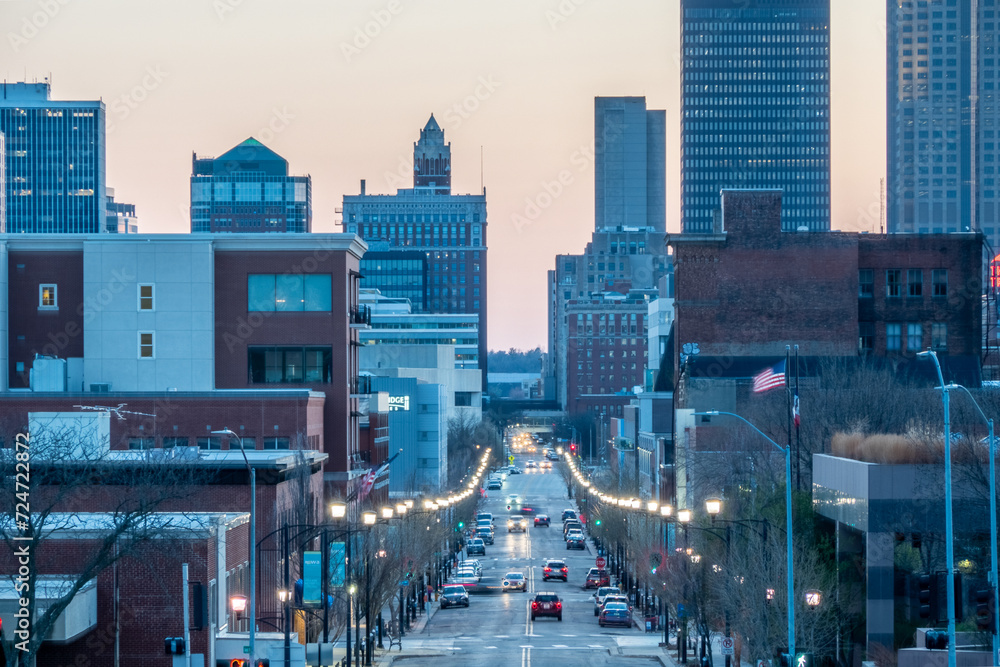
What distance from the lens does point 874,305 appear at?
9994 cm

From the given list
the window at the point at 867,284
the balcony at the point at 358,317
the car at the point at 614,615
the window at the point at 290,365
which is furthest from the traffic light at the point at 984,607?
the window at the point at 867,284

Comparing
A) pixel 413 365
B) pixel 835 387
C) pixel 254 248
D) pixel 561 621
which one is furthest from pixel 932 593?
pixel 413 365

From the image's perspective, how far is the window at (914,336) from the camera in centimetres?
10000

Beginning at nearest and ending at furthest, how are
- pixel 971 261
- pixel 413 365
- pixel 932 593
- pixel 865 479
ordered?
1. pixel 932 593
2. pixel 865 479
3. pixel 971 261
4. pixel 413 365

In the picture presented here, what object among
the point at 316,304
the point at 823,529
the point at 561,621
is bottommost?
the point at 561,621

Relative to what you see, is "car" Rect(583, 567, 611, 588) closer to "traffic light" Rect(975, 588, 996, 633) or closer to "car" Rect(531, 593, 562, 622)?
"car" Rect(531, 593, 562, 622)

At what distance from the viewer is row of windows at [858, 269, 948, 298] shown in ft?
328

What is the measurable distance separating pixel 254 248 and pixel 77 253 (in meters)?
10.5

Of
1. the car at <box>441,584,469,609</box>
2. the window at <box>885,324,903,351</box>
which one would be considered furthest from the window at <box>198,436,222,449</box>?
the window at <box>885,324,903,351</box>

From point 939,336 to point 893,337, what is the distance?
3272mm

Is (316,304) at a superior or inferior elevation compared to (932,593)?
superior

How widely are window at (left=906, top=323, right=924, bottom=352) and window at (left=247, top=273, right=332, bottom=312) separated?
45056 millimetres

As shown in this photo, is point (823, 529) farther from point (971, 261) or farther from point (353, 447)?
point (971, 261)

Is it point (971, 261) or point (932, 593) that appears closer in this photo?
point (932, 593)
